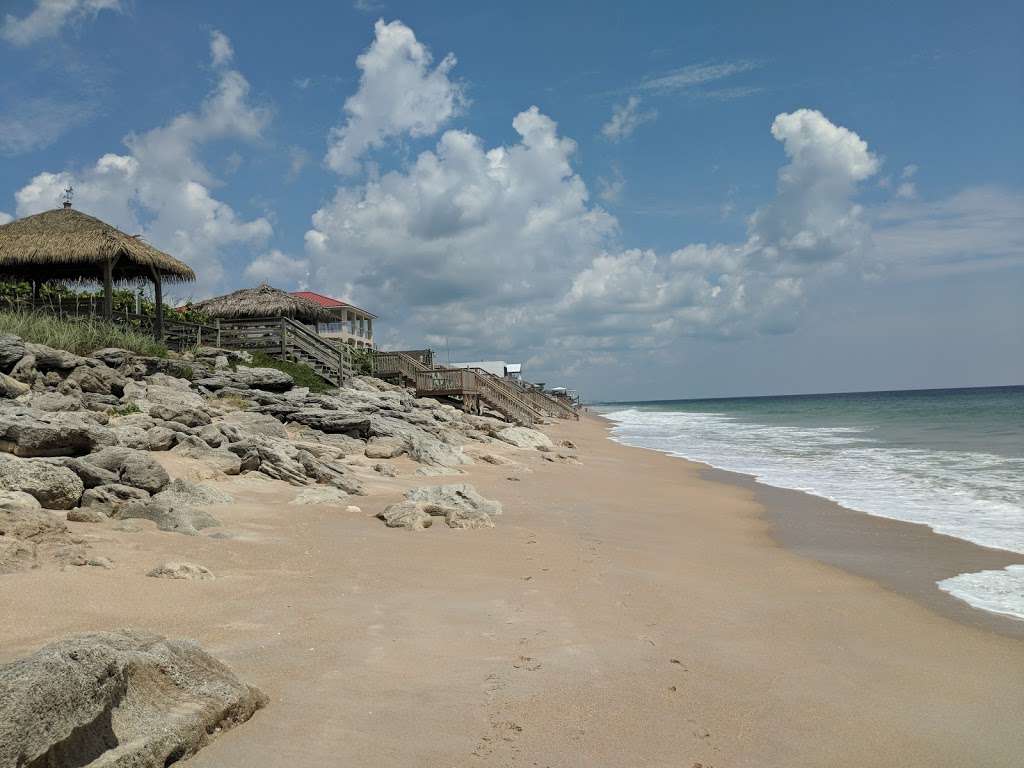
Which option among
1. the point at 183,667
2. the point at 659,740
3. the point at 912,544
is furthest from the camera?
the point at 912,544

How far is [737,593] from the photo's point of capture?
21.3ft

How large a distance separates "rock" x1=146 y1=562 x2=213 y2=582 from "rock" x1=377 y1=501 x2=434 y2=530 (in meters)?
2.83

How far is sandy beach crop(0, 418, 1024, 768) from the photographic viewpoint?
3.39m

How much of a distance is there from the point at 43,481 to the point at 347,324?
48.1 m

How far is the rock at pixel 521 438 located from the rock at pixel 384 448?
7.29 metres

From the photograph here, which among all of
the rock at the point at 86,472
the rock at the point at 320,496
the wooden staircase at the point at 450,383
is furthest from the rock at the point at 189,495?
the wooden staircase at the point at 450,383

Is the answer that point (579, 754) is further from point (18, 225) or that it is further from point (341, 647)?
point (18, 225)

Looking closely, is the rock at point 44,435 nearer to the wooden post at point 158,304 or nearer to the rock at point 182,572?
the rock at point 182,572

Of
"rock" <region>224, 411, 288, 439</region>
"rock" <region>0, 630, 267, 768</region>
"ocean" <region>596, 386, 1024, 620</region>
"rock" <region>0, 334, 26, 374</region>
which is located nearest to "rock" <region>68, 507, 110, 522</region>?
"rock" <region>0, 630, 267, 768</region>

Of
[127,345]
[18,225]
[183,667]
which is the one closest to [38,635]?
[183,667]

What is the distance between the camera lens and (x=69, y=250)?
20.3 meters

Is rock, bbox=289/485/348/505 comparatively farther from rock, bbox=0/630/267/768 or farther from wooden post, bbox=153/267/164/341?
wooden post, bbox=153/267/164/341

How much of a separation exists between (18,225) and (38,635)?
2213cm

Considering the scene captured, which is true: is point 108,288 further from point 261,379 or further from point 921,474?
point 921,474
